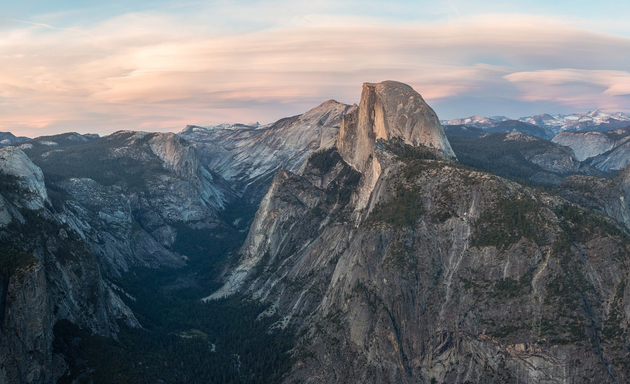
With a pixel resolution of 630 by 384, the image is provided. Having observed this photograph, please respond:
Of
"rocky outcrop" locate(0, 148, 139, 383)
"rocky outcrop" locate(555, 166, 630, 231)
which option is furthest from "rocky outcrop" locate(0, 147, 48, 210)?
"rocky outcrop" locate(555, 166, 630, 231)

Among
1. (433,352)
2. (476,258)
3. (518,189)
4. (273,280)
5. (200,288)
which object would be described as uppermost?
(518,189)

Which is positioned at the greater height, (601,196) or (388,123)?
(388,123)

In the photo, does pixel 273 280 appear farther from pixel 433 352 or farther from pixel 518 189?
pixel 518 189

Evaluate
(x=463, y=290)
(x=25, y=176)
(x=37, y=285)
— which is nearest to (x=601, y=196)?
(x=463, y=290)

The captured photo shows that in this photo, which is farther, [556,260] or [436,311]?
[436,311]

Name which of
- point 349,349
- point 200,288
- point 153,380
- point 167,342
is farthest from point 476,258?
point 200,288

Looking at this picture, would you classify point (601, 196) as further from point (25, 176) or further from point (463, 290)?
point (25, 176)
